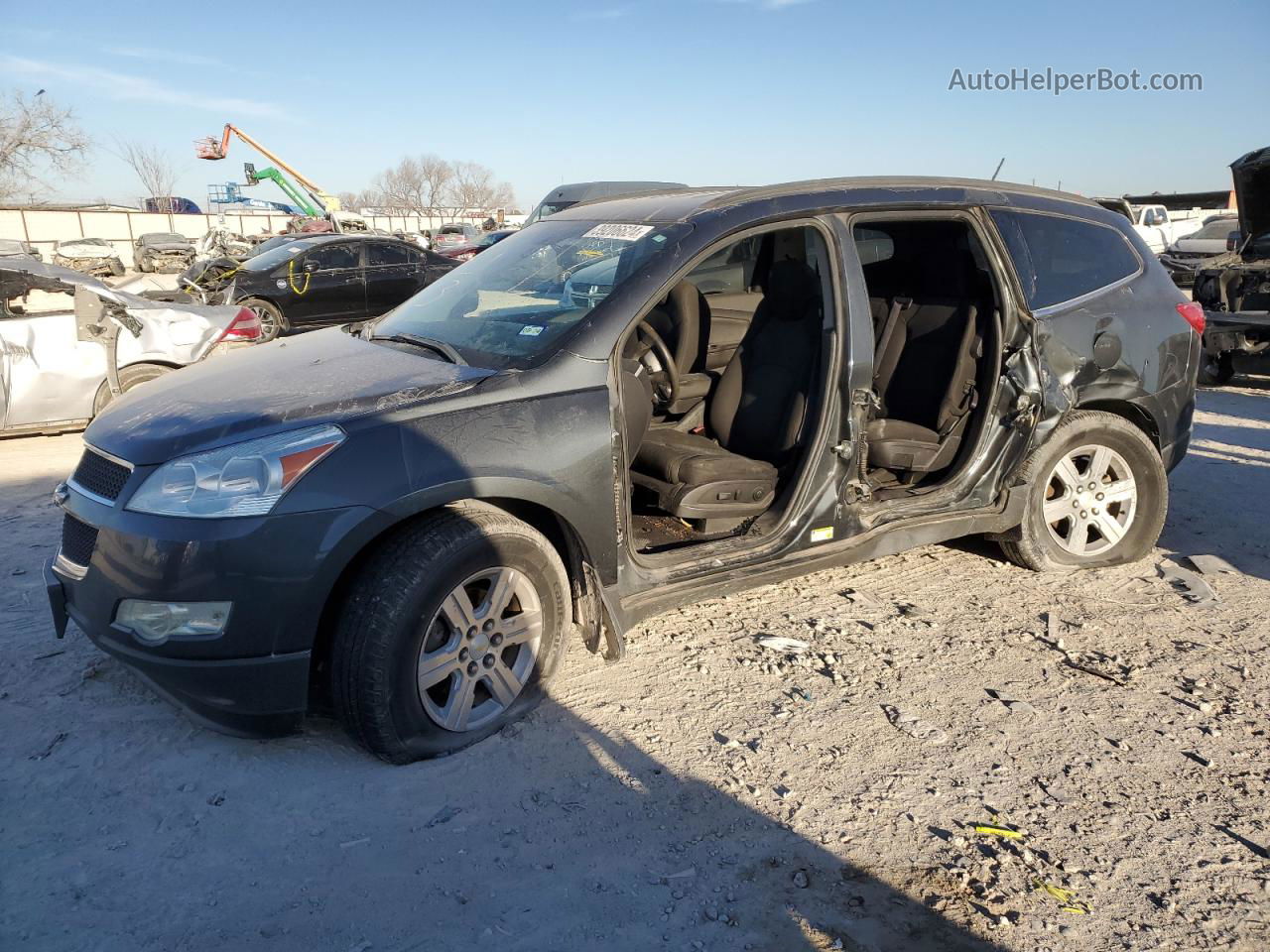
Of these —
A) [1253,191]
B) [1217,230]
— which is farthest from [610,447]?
[1217,230]

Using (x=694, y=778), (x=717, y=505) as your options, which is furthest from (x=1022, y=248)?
(x=694, y=778)

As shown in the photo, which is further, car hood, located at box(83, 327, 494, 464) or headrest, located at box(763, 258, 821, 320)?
headrest, located at box(763, 258, 821, 320)

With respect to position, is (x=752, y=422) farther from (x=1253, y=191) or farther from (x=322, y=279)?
(x=322, y=279)

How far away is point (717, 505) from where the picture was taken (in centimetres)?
398

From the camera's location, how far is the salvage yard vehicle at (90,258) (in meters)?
25.2

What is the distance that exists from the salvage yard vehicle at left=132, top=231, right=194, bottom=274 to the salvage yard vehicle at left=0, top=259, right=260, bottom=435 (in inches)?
998

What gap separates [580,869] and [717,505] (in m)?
1.77

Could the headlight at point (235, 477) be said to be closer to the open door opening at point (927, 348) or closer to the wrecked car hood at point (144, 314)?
the open door opening at point (927, 348)

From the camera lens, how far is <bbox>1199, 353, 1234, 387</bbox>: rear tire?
9664 mm

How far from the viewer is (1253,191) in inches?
384

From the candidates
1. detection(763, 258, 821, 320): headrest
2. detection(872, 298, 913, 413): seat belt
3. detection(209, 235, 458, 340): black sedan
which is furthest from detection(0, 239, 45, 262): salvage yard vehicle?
detection(872, 298, 913, 413): seat belt

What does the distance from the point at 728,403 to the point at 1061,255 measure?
5.78 feet

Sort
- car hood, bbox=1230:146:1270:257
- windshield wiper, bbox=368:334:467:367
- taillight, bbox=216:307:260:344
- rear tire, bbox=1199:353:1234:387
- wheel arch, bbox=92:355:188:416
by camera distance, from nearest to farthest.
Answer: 1. windshield wiper, bbox=368:334:467:367
2. wheel arch, bbox=92:355:188:416
3. taillight, bbox=216:307:260:344
4. car hood, bbox=1230:146:1270:257
5. rear tire, bbox=1199:353:1234:387

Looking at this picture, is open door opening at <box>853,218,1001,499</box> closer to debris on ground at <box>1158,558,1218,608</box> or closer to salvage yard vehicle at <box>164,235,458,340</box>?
debris on ground at <box>1158,558,1218,608</box>
